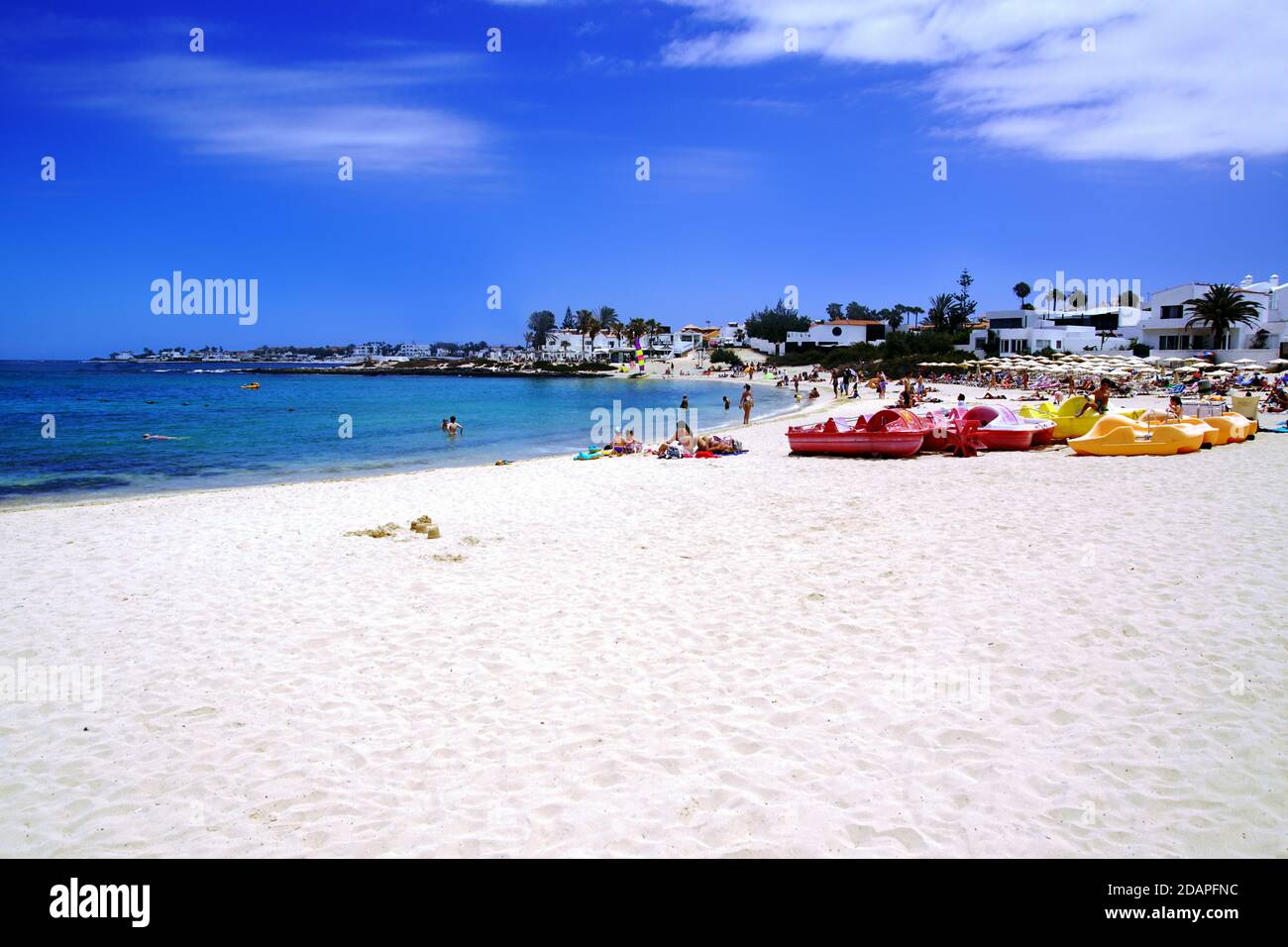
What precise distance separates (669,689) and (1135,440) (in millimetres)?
13897

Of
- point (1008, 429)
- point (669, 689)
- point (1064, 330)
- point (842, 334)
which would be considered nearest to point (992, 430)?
point (1008, 429)

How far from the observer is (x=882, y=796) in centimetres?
377

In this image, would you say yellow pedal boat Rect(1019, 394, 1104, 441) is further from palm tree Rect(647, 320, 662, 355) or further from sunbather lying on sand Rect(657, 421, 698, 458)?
palm tree Rect(647, 320, 662, 355)

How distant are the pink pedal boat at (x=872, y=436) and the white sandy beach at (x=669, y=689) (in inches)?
237

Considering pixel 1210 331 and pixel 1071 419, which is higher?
pixel 1210 331

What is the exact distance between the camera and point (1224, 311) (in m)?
50.5

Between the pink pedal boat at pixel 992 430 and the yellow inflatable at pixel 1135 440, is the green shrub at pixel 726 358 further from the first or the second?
the yellow inflatable at pixel 1135 440

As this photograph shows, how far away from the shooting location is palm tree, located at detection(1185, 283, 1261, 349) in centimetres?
5044

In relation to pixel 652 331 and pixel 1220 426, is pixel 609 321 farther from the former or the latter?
pixel 1220 426

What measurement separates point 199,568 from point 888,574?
7.40 meters

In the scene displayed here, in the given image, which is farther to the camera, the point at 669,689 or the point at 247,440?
the point at 247,440

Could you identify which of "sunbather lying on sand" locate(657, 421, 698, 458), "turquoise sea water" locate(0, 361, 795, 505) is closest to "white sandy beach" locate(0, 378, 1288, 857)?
→ "sunbather lying on sand" locate(657, 421, 698, 458)

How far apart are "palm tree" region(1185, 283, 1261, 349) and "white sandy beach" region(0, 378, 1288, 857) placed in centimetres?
5232
